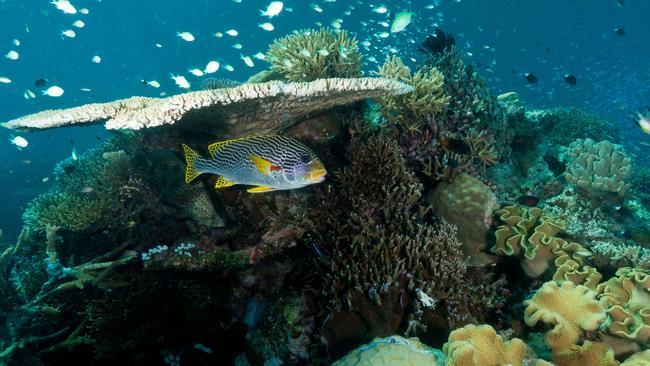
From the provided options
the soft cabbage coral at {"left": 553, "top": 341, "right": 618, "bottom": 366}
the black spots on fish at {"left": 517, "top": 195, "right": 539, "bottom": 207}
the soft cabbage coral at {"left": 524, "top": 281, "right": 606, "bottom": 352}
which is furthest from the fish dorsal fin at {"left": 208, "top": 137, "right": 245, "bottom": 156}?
the black spots on fish at {"left": 517, "top": 195, "right": 539, "bottom": 207}

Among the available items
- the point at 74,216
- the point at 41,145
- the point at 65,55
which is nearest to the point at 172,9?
the point at 65,55

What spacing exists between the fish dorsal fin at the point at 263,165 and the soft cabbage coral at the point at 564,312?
2700 mm

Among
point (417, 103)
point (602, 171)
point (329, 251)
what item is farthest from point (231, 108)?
point (602, 171)

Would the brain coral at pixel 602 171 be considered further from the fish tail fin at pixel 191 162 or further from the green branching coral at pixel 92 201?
the green branching coral at pixel 92 201

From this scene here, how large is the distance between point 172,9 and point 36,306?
110179mm

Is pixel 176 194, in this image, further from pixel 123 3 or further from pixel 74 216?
pixel 123 3

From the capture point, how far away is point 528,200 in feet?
21.0

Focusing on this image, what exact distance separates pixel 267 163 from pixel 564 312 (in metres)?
3.00

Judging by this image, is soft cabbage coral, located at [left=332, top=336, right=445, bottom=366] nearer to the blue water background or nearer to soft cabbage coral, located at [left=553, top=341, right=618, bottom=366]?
soft cabbage coral, located at [left=553, top=341, right=618, bottom=366]

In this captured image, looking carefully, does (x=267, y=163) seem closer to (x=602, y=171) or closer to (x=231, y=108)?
(x=231, y=108)

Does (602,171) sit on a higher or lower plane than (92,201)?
higher

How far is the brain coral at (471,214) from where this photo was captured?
15.9ft

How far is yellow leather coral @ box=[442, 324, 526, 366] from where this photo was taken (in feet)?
8.36

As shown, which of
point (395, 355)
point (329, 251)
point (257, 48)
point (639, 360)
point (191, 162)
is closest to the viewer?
point (639, 360)
